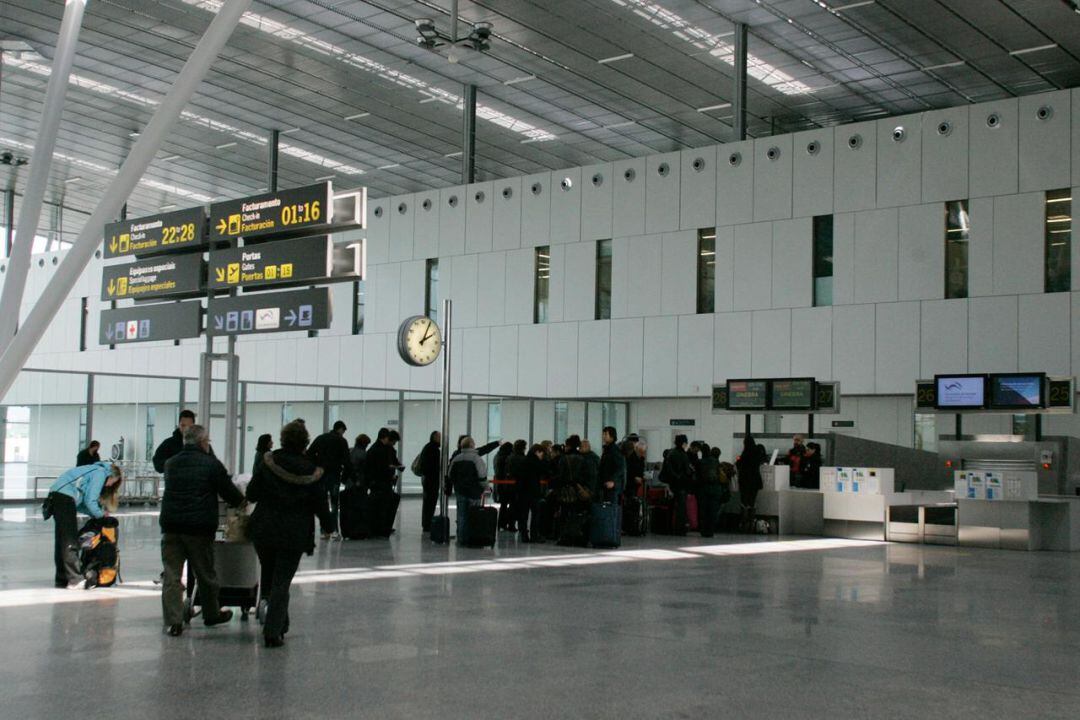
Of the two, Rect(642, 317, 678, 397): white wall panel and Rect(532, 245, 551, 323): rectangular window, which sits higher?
Rect(532, 245, 551, 323): rectangular window

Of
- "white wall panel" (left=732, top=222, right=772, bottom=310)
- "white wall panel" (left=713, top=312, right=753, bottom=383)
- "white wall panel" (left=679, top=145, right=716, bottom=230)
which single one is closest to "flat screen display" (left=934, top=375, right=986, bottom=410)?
"white wall panel" (left=732, top=222, right=772, bottom=310)

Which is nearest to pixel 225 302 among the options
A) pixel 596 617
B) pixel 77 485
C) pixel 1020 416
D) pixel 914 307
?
pixel 77 485

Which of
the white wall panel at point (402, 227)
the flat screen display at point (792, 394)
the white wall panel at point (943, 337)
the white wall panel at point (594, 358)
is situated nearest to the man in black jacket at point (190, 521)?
the flat screen display at point (792, 394)

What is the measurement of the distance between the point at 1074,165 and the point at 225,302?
Result: 1853cm

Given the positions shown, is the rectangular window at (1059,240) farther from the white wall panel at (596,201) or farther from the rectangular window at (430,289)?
the rectangular window at (430,289)

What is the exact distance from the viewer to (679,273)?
2998 centimetres

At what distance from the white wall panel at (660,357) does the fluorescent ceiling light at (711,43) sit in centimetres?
658

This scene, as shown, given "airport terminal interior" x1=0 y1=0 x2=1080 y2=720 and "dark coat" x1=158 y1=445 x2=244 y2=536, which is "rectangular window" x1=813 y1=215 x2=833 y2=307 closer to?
"airport terminal interior" x1=0 y1=0 x2=1080 y2=720

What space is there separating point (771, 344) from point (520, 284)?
8107 millimetres

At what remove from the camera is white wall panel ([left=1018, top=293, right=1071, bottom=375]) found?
24203 millimetres

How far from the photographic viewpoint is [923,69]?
27922 mm

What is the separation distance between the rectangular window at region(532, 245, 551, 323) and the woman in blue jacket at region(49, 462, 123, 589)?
2232 centimetres

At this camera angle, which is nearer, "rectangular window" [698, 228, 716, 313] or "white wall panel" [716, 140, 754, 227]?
"white wall panel" [716, 140, 754, 227]

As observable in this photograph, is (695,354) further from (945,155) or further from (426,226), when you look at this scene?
(426,226)
